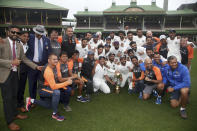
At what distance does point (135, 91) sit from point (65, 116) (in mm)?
3009

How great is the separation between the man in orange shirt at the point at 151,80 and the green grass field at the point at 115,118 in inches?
11.3

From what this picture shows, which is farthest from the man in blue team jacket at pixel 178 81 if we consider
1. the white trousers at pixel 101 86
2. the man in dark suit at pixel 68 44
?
the man in dark suit at pixel 68 44

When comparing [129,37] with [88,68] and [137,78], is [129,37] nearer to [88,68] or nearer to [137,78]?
[137,78]

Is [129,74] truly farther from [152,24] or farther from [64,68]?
[152,24]

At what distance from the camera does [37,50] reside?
4.38m

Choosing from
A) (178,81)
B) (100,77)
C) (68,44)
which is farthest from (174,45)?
(68,44)

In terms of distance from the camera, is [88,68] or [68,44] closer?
[68,44]

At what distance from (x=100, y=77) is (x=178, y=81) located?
2.97 metres

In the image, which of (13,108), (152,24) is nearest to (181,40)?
(13,108)

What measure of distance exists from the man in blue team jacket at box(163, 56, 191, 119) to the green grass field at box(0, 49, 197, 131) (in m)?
0.27

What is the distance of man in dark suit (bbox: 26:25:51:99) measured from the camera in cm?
431

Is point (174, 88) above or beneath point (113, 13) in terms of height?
beneath

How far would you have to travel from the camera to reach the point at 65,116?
415 centimetres

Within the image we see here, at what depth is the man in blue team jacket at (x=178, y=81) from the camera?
409 centimetres
